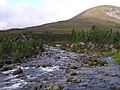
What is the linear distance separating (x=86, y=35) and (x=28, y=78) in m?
111

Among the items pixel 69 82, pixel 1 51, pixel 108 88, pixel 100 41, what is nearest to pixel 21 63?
A: pixel 1 51

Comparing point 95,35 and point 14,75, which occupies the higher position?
point 14,75

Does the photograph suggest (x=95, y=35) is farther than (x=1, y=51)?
Yes

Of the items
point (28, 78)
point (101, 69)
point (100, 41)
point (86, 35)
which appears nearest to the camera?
point (28, 78)

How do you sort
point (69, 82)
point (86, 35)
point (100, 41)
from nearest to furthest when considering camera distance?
point (69, 82) < point (100, 41) < point (86, 35)

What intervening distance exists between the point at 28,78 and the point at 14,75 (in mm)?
4605

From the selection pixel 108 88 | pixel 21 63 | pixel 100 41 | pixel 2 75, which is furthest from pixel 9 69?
pixel 100 41

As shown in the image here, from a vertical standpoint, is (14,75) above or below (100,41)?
above

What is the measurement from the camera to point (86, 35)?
16450 cm

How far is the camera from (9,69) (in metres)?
66.3

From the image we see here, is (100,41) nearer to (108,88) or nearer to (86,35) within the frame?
(86,35)

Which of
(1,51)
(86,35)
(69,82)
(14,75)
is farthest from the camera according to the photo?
(86,35)

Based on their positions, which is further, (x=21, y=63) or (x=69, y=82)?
(x=21, y=63)

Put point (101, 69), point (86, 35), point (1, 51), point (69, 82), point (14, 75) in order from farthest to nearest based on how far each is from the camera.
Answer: point (86, 35), point (1, 51), point (101, 69), point (14, 75), point (69, 82)
